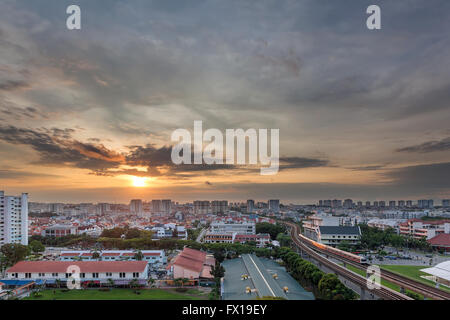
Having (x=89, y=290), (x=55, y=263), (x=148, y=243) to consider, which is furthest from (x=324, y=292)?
(x=148, y=243)

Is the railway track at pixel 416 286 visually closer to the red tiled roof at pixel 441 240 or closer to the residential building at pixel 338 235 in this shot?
the residential building at pixel 338 235

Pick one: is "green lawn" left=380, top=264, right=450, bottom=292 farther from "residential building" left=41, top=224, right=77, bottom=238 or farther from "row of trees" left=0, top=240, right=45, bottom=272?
"residential building" left=41, top=224, right=77, bottom=238

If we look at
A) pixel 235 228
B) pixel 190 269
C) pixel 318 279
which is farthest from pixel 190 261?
pixel 235 228

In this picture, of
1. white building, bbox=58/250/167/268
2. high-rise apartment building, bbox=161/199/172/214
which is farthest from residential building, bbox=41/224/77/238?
high-rise apartment building, bbox=161/199/172/214

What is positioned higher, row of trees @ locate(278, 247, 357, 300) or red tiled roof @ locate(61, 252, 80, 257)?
row of trees @ locate(278, 247, 357, 300)

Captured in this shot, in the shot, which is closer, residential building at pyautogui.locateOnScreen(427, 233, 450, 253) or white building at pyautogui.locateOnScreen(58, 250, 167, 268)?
white building at pyautogui.locateOnScreen(58, 250, 167, 268)

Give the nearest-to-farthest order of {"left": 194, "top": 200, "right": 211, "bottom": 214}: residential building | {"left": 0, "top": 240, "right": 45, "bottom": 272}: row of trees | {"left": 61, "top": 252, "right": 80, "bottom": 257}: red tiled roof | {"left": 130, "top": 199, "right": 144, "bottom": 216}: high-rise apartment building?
{"left": 0, "top": 240, "right": 45, "bottom": 272}: row of trees < {"left": 61, "top": 252, "right": 80, "bottom": 257}: red tiled roof < {"left": 194, "top": 200, "right": 211, "bottom": 214}: residential building < {"left": 130, "top": 199, "right": 144, "bottom": 216}: high-rise apartment building

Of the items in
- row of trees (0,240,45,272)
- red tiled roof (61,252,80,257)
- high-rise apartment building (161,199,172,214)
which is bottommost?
high-rise apartment building (161,199,172,214)
